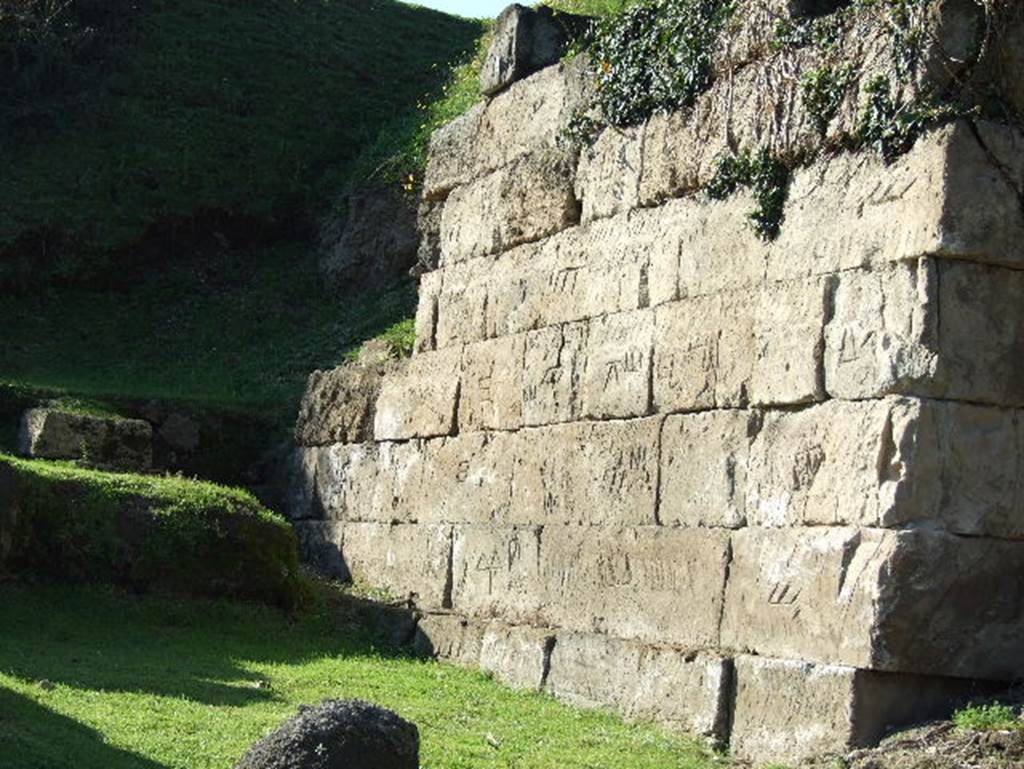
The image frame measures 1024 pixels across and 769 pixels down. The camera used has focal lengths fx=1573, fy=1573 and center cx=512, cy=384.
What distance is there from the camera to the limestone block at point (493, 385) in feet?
39.2

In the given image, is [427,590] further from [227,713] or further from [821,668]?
[821,668]

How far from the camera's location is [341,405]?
14.8 metres

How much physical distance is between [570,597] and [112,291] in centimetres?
1274

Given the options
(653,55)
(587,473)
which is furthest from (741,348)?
(653,55)

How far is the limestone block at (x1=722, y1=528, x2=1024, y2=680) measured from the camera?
8.02 metres

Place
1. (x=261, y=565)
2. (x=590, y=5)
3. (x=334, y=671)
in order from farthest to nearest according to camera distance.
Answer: (x=590, y=5)
(x=261, y=565)
(x=334, y=671)

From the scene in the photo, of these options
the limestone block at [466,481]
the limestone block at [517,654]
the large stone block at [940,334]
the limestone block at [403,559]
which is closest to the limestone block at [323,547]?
the limestone block at [403,559]

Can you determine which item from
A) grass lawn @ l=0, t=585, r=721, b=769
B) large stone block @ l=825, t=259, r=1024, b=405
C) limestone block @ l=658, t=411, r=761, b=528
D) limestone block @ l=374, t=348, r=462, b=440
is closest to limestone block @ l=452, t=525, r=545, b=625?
grass lawn @ l=0, t=585, r=721, b=769

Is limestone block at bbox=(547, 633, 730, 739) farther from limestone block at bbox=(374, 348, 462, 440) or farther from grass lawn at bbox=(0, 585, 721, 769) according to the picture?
limestone block at bbox=(374, 348, 462, 440)

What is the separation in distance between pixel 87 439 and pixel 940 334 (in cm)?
902

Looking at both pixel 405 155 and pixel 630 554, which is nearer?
pixel 630 554

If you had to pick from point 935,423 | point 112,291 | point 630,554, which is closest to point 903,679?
point 935,423

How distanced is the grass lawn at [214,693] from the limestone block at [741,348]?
82.0 inches

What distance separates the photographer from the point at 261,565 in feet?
40.8
